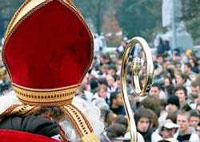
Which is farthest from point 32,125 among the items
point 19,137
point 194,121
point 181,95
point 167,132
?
point 181,95

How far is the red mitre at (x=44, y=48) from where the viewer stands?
2.12 metres

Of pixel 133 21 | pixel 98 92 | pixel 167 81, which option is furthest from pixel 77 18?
pixel 133 21

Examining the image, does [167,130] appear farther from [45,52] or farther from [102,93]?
[45,52]

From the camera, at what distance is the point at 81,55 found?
2223 mm

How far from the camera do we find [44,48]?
2.14 meters

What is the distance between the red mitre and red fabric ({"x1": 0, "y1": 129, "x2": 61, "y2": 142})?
0.38 metres

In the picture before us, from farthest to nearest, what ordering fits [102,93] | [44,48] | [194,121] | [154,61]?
[154,61]
[102,93]
[194,121]
[44,48]

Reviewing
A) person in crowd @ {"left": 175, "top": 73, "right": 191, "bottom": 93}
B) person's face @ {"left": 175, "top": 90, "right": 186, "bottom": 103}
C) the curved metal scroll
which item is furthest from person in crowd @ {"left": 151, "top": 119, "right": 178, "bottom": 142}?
person in crowd @ {"left": 175, "top": 73, "right": 191, "bottom": 93}

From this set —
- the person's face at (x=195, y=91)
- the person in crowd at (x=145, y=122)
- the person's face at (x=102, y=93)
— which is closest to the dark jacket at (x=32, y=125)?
the person in crowd at (x=145, y=122)

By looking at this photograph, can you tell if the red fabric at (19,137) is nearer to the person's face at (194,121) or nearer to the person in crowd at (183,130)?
the person in crowd at (183,130)

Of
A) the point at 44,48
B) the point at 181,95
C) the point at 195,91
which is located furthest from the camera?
the point at 195,91

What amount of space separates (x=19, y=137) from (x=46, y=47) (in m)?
0.47

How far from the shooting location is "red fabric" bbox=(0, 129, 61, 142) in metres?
1.72

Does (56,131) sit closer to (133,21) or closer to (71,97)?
(71,97)
